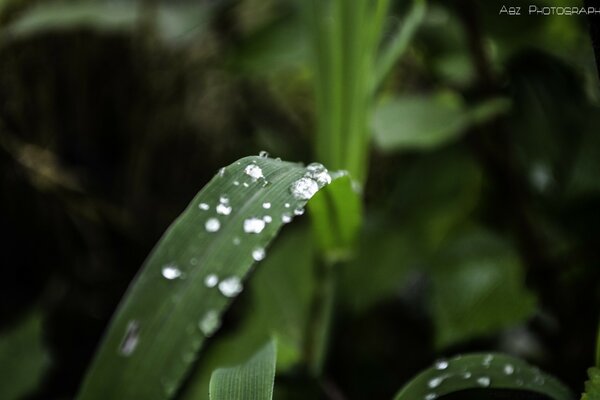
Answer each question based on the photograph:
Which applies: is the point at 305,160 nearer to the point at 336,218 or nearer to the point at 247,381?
the point at 336,218

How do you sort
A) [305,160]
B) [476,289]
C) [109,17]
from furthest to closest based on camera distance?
[305,160] → [109,17] → [476,289]

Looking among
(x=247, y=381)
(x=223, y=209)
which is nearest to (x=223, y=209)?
(x=223, y=209)

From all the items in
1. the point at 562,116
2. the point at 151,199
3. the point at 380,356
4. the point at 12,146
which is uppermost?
the point at 562,116

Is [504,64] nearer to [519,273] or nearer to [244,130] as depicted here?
[519,273]

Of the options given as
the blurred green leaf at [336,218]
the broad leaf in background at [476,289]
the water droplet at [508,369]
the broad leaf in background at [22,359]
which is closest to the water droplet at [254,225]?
the blurred green leaf at [336,218]

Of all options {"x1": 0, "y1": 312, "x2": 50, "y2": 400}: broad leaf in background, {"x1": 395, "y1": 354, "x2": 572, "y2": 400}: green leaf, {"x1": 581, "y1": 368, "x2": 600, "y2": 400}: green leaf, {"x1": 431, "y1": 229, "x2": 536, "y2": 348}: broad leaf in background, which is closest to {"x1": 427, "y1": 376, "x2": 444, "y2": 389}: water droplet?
{"x1": 395, "y1": 354, "x2": 572, "y2": 400}: green leaf

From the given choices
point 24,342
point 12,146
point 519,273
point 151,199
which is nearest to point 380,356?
point 519,273

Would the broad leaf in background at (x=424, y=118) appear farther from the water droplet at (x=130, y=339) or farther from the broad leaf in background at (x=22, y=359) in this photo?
the broad leaf in background at (x=22, y=359)

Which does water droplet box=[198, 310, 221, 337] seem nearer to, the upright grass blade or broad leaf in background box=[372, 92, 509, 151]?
the upright grass blade
